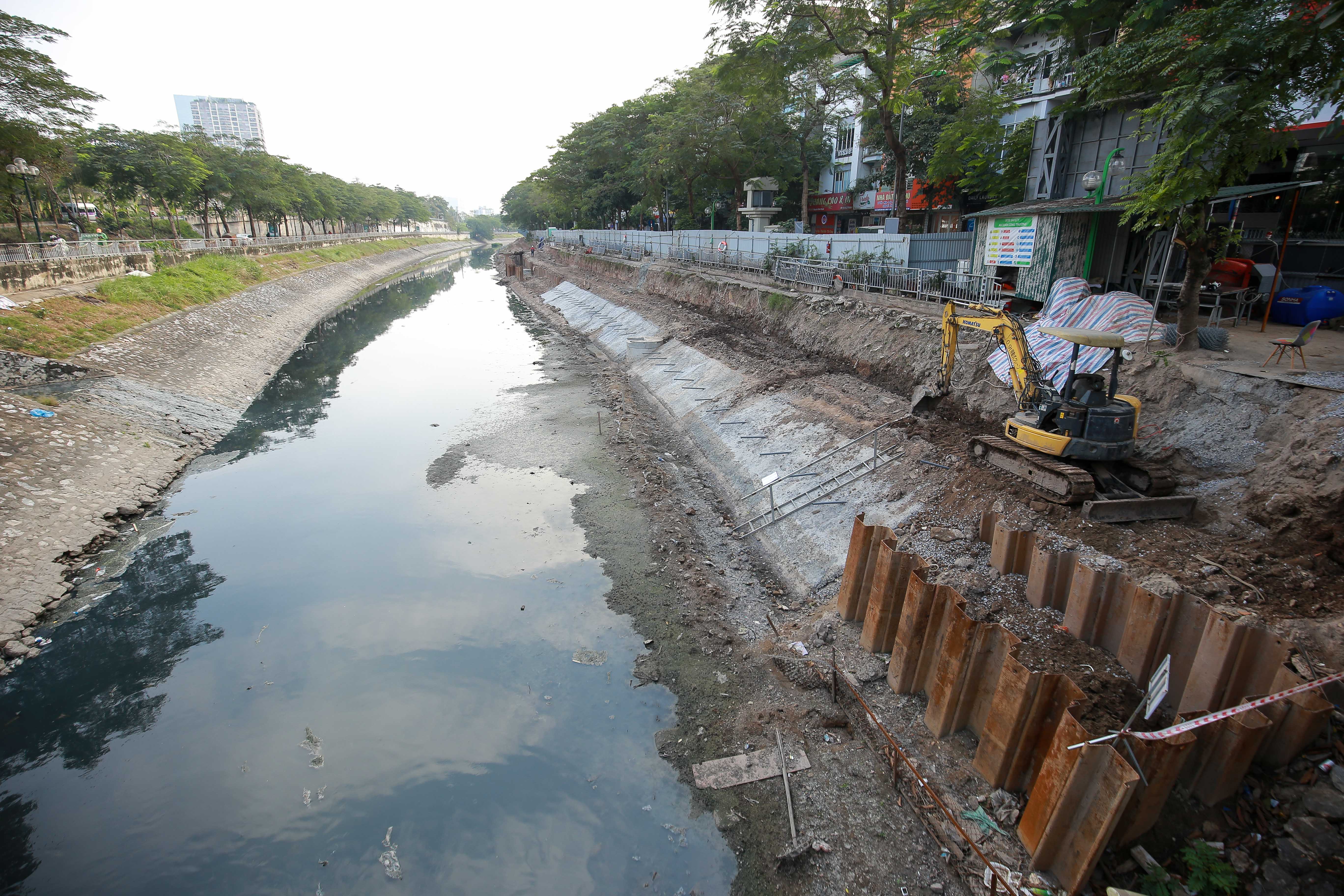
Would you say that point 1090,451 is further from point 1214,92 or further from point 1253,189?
point 1253,189

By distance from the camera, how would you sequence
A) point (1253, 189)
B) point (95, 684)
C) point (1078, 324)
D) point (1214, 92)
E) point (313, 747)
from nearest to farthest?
point (313, 747) → point (1214, 92) → point (95, 684) → point (1253, 189) → point (1078, 324)

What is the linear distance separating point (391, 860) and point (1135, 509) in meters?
11.8

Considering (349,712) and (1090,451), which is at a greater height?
(1090,451)

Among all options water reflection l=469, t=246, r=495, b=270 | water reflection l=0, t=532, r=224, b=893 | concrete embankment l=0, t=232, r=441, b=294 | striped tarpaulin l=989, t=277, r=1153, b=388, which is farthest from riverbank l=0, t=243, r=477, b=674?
water reflection l=469, t=246, r=495, b=270

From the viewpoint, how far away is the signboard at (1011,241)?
1953 centimetres

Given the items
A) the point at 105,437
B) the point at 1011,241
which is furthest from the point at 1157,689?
the point at 105,437

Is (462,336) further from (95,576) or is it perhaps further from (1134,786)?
(1134,786)

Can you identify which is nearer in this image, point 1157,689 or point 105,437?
point 1157,689

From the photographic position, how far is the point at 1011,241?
20.2 meters

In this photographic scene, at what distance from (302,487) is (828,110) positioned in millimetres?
48922

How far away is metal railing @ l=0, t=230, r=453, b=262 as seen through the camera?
28500mm

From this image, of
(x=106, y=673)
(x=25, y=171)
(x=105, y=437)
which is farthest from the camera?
(x=25, y=171)

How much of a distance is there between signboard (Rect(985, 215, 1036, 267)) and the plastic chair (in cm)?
825

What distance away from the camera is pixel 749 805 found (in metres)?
7.55
